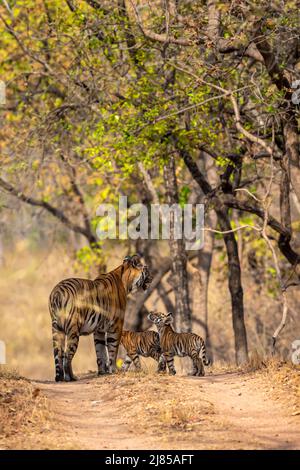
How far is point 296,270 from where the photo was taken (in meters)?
17.4

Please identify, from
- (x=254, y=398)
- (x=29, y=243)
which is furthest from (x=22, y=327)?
(x=254, y=398)

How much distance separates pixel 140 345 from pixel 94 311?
1148mm

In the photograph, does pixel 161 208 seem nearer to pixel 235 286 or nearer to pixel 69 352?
pixel 235 286

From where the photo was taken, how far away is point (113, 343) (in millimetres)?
15070

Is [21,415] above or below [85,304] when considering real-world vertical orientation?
below

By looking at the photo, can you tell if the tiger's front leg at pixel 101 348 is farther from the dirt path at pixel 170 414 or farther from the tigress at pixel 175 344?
the dirt path at pixel 170 414

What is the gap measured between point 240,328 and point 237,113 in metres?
5.22

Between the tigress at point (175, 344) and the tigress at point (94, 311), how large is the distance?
70 cm

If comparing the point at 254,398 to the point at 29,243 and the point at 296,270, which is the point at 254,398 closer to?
the point at 296,270

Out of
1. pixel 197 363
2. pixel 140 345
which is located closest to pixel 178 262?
pixel 140 345

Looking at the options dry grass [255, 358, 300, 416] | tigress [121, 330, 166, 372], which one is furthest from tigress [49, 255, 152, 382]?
dry grass [255, 358, 300, 416]

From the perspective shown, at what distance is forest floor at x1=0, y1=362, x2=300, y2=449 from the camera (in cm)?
967

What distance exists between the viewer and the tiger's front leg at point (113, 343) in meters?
15.1

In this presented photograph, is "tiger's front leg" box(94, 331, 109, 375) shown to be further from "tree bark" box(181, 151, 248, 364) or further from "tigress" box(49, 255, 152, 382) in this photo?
"tree bark" box(181, 151, 248, 364)
